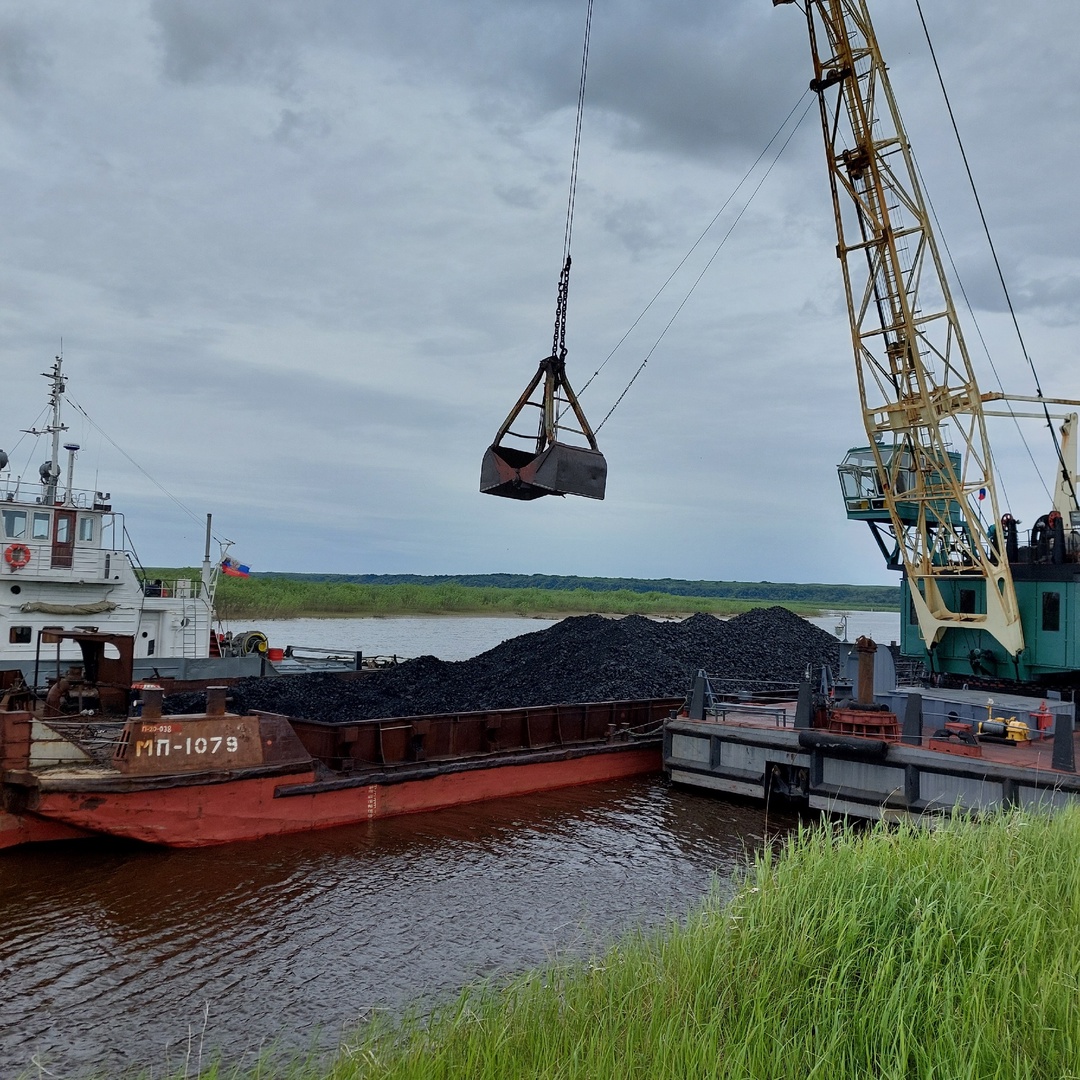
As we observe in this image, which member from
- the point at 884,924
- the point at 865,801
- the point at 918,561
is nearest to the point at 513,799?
the point at 865,801

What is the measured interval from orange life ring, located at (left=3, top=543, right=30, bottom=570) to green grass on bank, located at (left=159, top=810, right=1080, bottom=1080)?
14.9 meters

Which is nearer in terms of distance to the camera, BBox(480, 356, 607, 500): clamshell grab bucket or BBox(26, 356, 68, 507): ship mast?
BBox(480, 356, 607, 500): clamshell grab bucket

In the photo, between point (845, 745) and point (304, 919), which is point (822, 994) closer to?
point (304, 919)

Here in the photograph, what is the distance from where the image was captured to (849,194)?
59.4 feet

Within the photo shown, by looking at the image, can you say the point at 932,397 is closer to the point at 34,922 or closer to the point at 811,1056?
the point at 811,1056

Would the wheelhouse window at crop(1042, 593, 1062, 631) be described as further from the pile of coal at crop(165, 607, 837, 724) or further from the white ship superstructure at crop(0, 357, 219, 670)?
the white ship superstructure at crop(0, 357, 219, 670)

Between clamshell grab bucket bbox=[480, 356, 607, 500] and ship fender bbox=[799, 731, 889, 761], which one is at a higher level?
clamshell grab bucket bbox=[480, 356, 607, 500]

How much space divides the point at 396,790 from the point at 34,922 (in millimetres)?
5238

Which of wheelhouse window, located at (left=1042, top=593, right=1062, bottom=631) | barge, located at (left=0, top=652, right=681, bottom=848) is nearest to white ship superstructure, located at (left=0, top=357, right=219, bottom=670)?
barge, located at (left=0, top=652, right=681, bottom=848)

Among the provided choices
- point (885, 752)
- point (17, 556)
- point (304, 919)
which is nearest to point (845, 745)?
point (885, 752)

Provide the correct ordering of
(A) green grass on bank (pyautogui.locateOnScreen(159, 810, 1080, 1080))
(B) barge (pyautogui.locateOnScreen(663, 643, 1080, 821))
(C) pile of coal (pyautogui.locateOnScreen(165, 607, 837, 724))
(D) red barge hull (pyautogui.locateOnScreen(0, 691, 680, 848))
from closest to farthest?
(A) green grass on bank (pyautogui.locateOnScreen(159, 810, 1080, 1080))
(D) red barge hull (pyautogui.locateOnScreen(0, 691, 680, 848))
(B) barge (pyautogui.locateOnScreen(663, 643, 1080, 821))
(C) pile of coal (pyautogui.locateOnScreen(165, 607, 837, 724))

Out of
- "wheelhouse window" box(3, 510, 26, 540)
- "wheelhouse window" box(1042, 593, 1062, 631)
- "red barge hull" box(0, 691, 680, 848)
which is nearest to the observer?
"red barge hull" box(0, 691, 680, 848)

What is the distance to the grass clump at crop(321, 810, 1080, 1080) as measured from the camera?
4590 mm

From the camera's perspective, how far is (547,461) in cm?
1116
